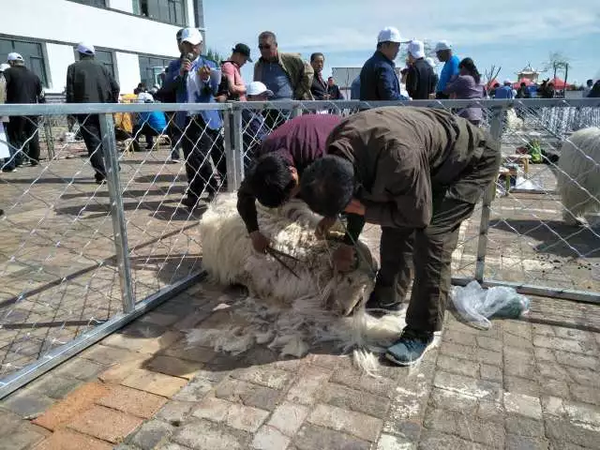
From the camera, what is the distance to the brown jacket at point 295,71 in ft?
19.4

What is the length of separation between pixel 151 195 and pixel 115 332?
4.48 metres

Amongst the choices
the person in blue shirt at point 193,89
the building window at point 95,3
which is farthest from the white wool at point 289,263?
the building window at point 95,3

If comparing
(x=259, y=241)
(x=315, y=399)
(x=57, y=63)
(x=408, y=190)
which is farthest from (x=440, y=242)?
(x=57, y=63)

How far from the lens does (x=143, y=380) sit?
2.41 m

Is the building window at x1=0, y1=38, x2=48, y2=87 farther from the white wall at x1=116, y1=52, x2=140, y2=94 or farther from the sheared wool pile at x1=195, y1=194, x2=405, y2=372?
the sheared wool pile at x1=195, y1=194, x2=405, y2=372

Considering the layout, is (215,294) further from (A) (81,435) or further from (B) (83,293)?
(A) (81,435)

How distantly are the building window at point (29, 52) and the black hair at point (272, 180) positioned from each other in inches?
818

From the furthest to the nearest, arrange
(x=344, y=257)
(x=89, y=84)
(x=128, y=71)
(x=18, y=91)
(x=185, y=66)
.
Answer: (x=128, y=71) → (x=18, y=91) → (x=89, y=84) → (x=185, y=66) → (x=344, y=257)

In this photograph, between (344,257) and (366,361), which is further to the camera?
(344,257)

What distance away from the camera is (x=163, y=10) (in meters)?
27.3

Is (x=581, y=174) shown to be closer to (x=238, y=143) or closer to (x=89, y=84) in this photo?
(x=238, y=143)

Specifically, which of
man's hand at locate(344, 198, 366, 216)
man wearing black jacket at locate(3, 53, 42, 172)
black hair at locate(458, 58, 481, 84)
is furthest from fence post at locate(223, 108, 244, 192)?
man wearing black jacket at locate(3, 53, 42, 172)

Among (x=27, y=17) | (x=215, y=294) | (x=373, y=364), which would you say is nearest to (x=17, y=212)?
(x=215, y=294)

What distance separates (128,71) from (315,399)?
84.7 feet
